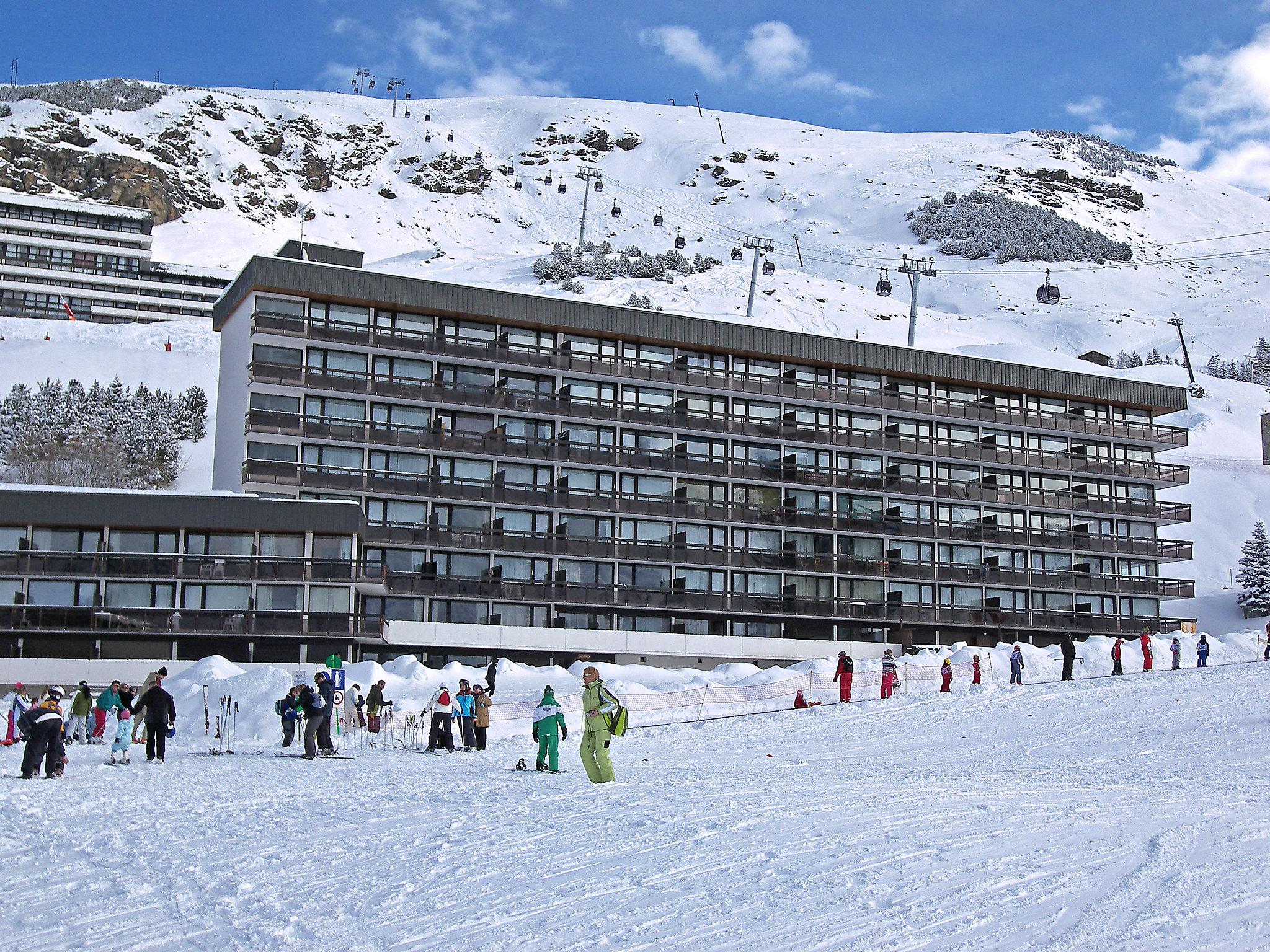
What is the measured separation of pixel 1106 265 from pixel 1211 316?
2234 centimetres

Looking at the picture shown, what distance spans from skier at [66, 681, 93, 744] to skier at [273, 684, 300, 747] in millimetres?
4368

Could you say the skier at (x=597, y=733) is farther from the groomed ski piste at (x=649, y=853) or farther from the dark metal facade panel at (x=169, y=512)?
the dark metal facade panel at (x=169, y=512)

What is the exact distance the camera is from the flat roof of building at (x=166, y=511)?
44.3 m

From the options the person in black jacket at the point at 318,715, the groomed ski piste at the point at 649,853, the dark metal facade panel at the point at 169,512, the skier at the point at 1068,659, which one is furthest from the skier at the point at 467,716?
the dark metal facade panel at the point at 169,512

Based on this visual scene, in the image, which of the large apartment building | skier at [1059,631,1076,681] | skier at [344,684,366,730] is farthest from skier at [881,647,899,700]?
the large apartment building

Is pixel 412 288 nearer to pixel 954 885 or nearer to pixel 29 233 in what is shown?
pixel 954 885

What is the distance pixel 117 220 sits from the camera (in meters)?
147

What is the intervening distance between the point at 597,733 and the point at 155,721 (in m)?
8.39

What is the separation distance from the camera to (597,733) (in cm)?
1720

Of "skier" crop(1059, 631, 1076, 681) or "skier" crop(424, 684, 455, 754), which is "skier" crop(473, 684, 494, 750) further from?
"skier" crop(1059, 631, 1076, 681)

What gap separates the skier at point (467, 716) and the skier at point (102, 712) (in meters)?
6.50

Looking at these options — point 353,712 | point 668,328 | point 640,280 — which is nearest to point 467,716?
point 353,712

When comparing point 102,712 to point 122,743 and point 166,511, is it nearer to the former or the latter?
point 122,743

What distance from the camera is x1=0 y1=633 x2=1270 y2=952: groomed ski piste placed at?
870 cm
